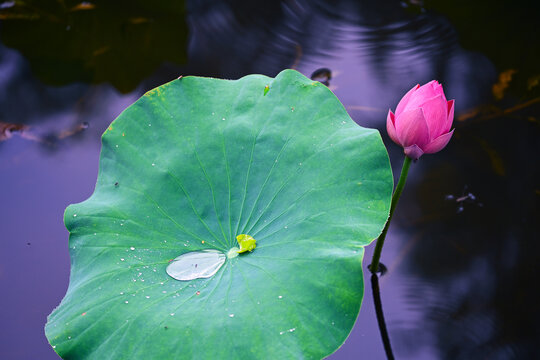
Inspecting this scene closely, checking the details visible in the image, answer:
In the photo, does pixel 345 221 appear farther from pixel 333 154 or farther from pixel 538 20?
pixel 538 20

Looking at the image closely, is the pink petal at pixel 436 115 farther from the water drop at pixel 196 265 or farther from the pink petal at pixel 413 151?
the water drop at pixel 196 265

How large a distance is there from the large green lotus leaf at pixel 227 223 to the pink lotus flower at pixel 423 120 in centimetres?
8

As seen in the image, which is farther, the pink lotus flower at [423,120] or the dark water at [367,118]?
the dark water at [367,118]

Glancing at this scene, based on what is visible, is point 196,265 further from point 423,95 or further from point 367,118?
point 367,118

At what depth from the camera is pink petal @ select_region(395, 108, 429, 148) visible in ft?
3.84

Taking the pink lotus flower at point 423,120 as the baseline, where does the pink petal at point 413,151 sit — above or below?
below

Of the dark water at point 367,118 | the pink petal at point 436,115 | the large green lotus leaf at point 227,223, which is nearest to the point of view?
the large green lotus leaf at point 227,223

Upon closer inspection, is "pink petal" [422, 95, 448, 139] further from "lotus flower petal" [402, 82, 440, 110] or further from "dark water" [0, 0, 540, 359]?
"dark water" [0, 0, 540, 359]

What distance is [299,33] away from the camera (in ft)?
7.98

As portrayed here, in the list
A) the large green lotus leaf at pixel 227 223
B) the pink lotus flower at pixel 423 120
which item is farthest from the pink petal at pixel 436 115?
the large green lotus leaf at pixel 227 223

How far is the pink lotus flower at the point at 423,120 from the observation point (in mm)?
1164

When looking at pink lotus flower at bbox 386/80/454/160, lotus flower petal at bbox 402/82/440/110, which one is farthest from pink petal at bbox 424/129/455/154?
lotus flower petal at bbox 402/82/440/110

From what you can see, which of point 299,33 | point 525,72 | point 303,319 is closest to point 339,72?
point 299,33

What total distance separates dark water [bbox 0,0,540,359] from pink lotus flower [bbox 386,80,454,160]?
564 millimetres
